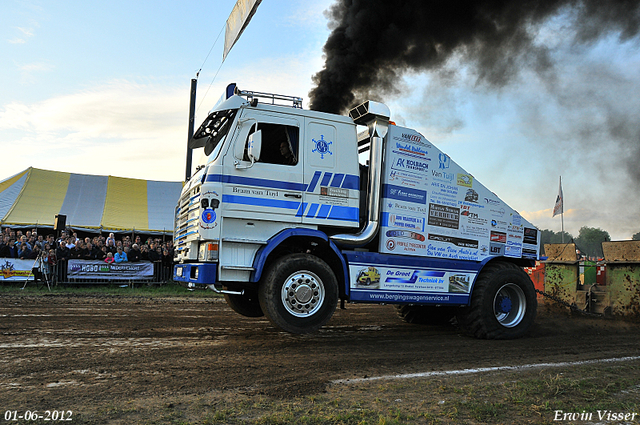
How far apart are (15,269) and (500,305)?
1557 centimetres

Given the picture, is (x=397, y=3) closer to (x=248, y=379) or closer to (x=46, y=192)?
(x=248, y=379)

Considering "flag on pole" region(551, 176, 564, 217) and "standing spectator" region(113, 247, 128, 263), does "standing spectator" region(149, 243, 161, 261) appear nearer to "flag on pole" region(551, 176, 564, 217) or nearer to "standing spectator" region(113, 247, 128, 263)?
"standing spectator" region(113, 247, 128, 263)

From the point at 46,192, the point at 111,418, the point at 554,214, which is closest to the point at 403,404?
the point at 111,418

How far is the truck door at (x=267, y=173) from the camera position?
6.37 m

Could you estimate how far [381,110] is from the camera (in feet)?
24.8

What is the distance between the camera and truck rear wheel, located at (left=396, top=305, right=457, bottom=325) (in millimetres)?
9484

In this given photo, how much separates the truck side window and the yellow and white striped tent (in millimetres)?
14594

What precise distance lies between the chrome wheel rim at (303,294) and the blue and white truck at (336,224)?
14 millimetres

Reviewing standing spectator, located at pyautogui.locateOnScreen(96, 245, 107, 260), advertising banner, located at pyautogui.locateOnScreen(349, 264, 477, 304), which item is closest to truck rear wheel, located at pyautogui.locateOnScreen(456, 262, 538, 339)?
advertising banner, located at pyautogui.locateOnScreen(349, 264, 477, 304)

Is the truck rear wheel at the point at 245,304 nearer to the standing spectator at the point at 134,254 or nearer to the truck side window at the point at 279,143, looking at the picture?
the truck side window at the point at 279,143

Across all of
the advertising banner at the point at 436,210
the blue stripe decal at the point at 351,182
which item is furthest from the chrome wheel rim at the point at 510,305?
the blue stripe decal at the point at 351,182

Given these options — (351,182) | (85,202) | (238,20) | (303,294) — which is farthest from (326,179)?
(85,202)

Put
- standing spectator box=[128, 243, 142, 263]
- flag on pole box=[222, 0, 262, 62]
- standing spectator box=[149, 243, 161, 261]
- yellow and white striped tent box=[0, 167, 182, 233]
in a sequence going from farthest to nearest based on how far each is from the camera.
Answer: yellow and white striped tent box=[0, 167, 182, 233], standing spectator box=[149, 243, 161, 261], standing spectator box=[128, 243, 142, 263], flag on pole box=[222, 0, 262, 62]

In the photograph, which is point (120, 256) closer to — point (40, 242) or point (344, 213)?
point (40, 242)
